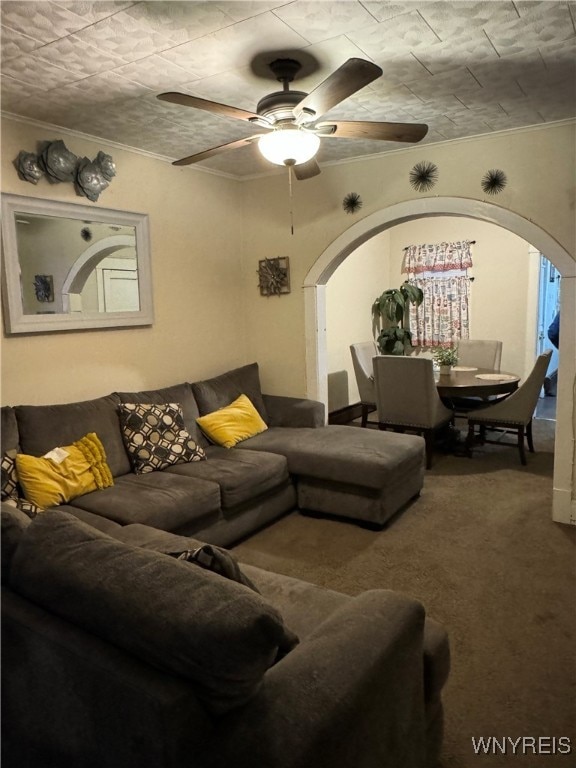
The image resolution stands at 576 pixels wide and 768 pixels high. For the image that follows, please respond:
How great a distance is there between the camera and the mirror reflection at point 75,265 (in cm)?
310

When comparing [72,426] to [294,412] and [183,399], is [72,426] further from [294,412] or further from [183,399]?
[294,412]

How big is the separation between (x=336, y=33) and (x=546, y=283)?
18.3ft

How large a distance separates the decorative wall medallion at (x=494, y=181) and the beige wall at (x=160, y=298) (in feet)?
6.78

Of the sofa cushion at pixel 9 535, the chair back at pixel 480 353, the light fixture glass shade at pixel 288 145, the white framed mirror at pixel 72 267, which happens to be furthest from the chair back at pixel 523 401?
the sofa cushion at pixel 9 535

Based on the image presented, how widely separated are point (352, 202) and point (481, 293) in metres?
3.10

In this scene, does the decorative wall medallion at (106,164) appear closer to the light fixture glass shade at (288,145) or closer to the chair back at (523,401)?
the light fixture glass shade at (288,145)

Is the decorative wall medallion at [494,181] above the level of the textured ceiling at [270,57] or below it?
below

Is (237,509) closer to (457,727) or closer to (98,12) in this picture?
(457,727)

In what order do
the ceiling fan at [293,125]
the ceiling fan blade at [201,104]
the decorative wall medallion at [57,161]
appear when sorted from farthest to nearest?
the decorative wall medallion at [57,161] → the ceiling fan at [293,125] → the ceiling fan blade at [201,104]

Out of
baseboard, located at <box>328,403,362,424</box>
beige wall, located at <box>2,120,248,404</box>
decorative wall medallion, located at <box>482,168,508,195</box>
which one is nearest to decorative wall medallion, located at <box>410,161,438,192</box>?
decorative wall medallion, located at <box>482,168,508,195</box>

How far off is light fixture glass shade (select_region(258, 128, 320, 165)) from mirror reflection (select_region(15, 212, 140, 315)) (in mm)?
1512

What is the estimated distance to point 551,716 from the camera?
1.91 m

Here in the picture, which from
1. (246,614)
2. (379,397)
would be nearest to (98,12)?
(246,614)

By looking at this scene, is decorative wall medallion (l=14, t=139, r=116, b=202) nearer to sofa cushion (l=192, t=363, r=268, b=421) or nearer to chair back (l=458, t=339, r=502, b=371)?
sofa cushion (l=192, t=363, r=268, b=421)
